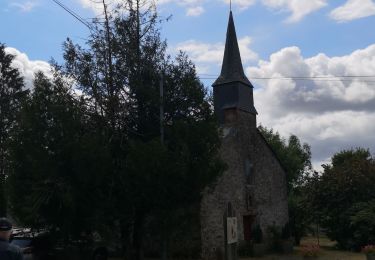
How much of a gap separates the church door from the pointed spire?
7.85 meters

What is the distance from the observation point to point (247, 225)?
1150 inches

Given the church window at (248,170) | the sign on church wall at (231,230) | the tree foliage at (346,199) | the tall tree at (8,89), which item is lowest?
the sign on church wall at (231,230)

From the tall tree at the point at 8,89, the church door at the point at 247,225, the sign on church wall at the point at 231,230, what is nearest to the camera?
the sign on church wall at the point at 231,230

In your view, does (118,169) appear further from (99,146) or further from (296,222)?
(296,222)

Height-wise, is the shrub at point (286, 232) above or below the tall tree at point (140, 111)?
below

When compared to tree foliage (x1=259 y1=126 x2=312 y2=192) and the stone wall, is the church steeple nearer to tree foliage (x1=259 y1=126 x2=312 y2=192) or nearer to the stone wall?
the stone wall

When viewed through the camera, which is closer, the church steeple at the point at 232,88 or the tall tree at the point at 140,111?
the tall tree at the point at 140,111

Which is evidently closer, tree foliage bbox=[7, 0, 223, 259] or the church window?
tree foliage bbox=[7, 0, 223, 259]

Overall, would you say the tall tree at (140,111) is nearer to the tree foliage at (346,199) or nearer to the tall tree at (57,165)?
the tall tree at (57,165)

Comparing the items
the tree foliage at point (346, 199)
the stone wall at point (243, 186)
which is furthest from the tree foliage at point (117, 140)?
the tree foliage at point (346, 199)

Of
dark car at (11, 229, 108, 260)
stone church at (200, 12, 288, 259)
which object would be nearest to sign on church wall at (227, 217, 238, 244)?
dark car at (11, 229, 108, 260)

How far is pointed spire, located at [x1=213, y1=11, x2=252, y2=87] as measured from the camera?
30.1 meters

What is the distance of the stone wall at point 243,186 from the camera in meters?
24.7

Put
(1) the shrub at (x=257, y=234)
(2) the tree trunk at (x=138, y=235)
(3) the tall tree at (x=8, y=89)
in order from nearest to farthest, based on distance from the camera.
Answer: (2) the tree trunk at (x=138, y=235) < (1) the shrub at (x=257, y=234) < (3) the tall tree at (x=8, y=89)
